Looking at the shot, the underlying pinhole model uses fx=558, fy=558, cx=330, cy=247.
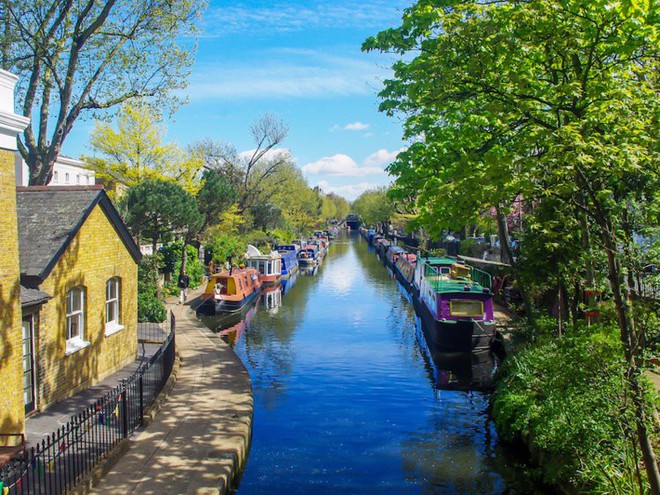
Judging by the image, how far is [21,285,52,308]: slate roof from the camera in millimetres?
11914

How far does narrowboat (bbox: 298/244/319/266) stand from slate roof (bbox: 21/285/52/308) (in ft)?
177

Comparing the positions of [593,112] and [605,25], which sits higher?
[605,25]

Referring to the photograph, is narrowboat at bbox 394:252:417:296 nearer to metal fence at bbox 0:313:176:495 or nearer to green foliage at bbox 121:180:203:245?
green foliage at bbox 121:180:203:245

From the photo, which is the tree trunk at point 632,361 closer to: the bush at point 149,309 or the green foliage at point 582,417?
the green foliage at point 582,417

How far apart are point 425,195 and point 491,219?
75.9ft

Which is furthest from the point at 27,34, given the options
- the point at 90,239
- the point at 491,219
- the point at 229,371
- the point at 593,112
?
the point at 491,219

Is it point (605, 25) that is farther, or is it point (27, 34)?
point (27, 34)

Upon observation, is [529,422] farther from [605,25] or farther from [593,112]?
[605,25]

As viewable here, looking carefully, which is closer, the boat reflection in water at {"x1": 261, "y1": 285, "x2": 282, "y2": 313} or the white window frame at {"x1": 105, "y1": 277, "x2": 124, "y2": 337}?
the white window frame at {"x1": 105, "y1": 277, "x2": 124, "y2": 337}

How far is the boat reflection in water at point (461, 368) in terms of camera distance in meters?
20.9

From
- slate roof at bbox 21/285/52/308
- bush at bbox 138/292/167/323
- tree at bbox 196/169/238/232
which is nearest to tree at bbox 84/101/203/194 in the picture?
tree at bbox 196/169/238/232

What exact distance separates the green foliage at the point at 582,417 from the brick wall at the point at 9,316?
1035 cm

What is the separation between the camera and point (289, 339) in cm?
2830

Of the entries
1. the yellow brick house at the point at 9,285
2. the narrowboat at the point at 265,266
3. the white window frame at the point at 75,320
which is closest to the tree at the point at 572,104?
the yellow brick house at the point at 9,285
